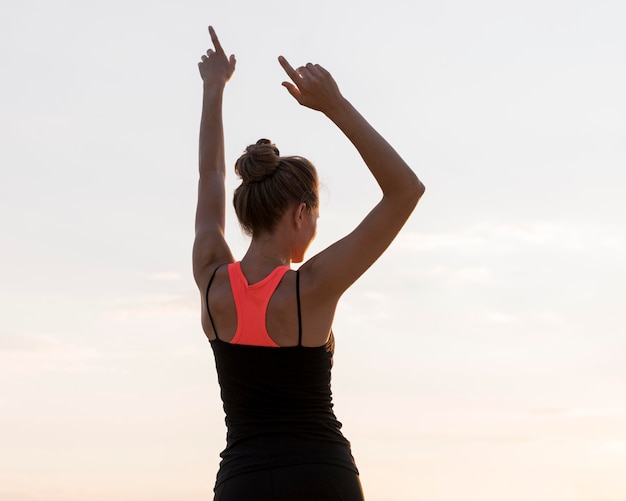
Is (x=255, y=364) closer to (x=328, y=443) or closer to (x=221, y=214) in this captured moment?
(x=328, y=443)

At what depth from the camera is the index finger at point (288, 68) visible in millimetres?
3949

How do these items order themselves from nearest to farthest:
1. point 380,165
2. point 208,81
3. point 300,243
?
point 380,165 < point 300,243 < point 208,81

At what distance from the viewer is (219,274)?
4.32 m

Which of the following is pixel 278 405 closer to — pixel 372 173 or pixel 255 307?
pixel 255 307

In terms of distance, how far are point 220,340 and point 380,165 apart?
1.00 metres

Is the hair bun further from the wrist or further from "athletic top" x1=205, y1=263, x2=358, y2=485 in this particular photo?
the wrist

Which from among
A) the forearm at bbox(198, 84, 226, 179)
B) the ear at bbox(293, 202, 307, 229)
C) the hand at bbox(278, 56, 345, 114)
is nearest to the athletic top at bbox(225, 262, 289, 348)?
the ear at bbox(293, 202, 307, 229)

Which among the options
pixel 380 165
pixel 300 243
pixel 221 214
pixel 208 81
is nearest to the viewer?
pixel 380 165

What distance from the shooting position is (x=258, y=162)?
13.9 feet

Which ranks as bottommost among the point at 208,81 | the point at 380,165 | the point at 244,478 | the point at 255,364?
the point at 244,478

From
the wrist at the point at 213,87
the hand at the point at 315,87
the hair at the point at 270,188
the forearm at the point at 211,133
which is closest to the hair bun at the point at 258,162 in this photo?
the hair at the point at 270,188

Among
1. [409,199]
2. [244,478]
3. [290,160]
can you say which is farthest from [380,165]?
[244,478]

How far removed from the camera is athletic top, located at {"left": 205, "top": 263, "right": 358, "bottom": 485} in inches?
159

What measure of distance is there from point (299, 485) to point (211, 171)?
160cm
